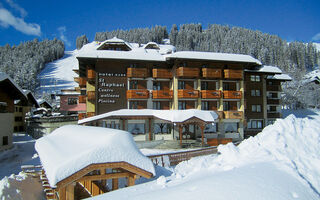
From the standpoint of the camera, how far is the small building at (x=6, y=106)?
2275 cm

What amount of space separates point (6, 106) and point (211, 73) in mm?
25193

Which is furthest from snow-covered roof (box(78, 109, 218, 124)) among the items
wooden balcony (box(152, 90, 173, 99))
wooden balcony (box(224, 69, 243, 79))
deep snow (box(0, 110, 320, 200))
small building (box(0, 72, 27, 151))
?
deep snow (box(0, 110, 320, 200))

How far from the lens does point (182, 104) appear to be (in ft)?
92.3

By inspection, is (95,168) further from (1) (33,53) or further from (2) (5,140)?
(1) (33,53)

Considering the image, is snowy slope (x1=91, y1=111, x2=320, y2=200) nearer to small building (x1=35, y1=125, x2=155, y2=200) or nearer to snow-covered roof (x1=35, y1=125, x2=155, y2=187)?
small building (x1=35, y1=125, x2=155, y2=200)

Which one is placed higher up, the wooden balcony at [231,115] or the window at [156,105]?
the window at [156,105]

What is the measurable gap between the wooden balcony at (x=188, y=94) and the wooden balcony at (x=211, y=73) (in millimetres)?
2604

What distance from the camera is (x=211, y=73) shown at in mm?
28328

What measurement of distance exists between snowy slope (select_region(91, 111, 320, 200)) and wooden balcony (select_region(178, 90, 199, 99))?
16.8 metres

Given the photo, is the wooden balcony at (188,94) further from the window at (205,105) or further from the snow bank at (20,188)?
the snow bank at (20,188)

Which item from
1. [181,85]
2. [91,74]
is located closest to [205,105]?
[181,85]

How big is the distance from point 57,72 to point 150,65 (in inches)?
4025

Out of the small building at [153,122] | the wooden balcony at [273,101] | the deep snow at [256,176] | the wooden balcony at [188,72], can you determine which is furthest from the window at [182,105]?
the deep snow at [256,176]

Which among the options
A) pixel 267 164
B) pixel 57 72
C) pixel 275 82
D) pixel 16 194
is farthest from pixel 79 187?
pixel 57 72
